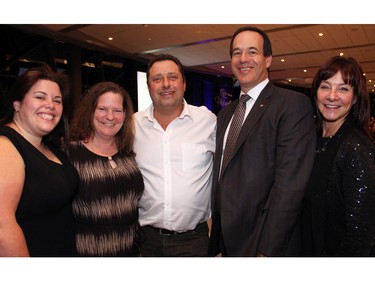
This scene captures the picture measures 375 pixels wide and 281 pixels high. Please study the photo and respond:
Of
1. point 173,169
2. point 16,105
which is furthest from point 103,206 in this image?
point 16,105

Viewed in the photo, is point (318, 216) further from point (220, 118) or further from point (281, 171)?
point (220, 118)

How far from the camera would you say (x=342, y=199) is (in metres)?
1.58

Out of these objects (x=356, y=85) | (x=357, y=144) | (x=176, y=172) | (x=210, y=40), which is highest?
(x=210, y=40)

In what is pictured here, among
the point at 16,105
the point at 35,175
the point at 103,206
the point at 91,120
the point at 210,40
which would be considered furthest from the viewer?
the point at 210,40

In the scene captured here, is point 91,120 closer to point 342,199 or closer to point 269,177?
point 269,177

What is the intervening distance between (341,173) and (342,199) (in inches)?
5.1

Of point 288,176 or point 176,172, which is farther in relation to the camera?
point 176,172

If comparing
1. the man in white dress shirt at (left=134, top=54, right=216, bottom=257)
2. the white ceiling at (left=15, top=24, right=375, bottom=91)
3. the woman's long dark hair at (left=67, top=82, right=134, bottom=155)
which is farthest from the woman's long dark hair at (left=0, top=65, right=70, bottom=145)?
the white ceiling at (left=15, top=24, right=375, bottom=91)

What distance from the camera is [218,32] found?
7.42 meters

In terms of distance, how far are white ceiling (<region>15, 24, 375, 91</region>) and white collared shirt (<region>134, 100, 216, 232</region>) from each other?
438 centimetres

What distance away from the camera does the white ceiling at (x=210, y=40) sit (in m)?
6.87

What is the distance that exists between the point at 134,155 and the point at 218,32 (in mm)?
5985

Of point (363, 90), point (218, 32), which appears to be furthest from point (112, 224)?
point (218, 32)

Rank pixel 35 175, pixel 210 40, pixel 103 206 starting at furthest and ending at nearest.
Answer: pixel 210 40 → pixel 103 206 → pixel 35 175
